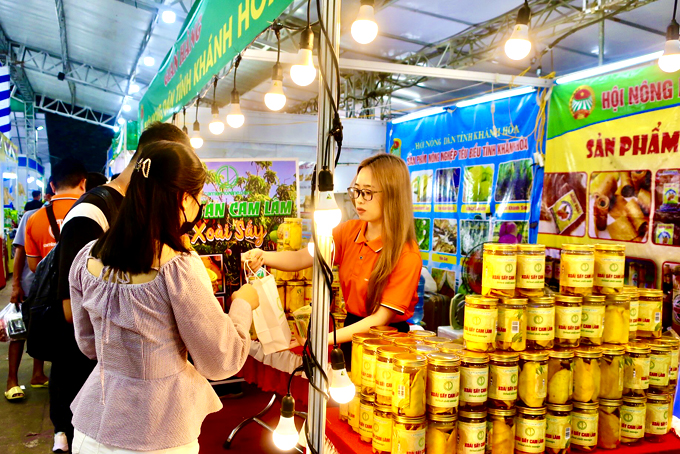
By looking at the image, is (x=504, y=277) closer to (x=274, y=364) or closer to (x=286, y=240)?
(x=274, y=364)

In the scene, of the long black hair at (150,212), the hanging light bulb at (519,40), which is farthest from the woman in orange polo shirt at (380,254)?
the hanging light bulb at (519,40)

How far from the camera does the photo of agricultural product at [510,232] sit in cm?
549

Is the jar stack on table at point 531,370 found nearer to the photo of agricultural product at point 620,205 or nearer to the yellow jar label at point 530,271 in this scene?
the yellow jar label at point 530,271

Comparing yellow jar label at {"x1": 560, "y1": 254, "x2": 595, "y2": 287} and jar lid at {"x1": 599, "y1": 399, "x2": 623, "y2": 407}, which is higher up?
yellow jar label at {"x1": 560, "y1": 254, "x2": 595, "y2": 287}

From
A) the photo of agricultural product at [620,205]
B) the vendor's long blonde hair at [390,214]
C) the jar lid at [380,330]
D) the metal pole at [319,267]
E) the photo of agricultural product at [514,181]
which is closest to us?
the metal pole at [319,267]

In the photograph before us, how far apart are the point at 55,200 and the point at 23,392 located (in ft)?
6.67

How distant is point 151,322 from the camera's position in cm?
148

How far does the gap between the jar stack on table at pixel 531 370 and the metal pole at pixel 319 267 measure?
0.41 m

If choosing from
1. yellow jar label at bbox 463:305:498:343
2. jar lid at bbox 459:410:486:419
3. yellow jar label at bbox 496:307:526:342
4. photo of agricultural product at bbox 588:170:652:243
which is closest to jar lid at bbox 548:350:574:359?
yellow jar label at bbox 496:307:526:342

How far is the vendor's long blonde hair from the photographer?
247 cm

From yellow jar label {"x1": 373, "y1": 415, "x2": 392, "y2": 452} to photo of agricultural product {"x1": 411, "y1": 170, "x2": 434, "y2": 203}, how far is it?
5.25m

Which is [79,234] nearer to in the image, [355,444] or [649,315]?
[355,444]

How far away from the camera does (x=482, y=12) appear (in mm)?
6641

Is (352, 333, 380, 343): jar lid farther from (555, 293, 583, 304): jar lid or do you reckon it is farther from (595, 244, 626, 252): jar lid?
(595, 244, 626, 252): jar lid
